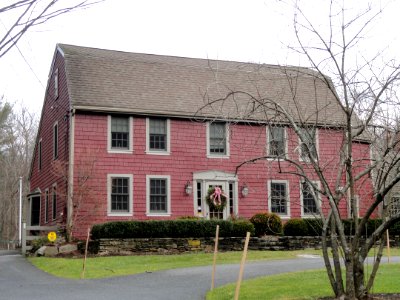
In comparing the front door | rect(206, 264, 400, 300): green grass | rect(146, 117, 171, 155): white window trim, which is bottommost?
rect(206, 264, 400, 300): green grass

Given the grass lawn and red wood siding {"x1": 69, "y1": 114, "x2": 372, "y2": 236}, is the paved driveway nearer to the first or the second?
the grass lawn

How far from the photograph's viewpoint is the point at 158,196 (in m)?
24.4

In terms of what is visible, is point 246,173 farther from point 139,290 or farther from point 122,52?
point 139,290

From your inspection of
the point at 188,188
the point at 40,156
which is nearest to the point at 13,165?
the point at 40,156

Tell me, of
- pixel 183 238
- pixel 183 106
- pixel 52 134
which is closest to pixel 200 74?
pixel 183 106

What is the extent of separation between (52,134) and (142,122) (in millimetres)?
5398


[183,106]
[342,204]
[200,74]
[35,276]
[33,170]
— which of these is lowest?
[35,276]

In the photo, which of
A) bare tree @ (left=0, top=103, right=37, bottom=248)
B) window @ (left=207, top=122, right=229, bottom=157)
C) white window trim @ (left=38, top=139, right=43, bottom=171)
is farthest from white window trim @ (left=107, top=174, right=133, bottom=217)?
bare tree @ (left=0, top=103, right=37, bottom=248)

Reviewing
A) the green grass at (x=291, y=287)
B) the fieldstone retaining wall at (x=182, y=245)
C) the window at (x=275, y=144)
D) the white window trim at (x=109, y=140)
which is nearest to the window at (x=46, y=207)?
the white window trim at (x=109, y=140)

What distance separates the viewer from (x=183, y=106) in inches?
1004

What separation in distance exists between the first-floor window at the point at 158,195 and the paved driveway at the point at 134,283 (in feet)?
24.4

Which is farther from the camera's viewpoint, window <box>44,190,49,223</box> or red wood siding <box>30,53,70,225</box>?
window <box>44,190,49,223</box>

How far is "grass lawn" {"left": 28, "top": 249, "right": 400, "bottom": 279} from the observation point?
15922 mm

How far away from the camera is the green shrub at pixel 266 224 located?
2245 cm
